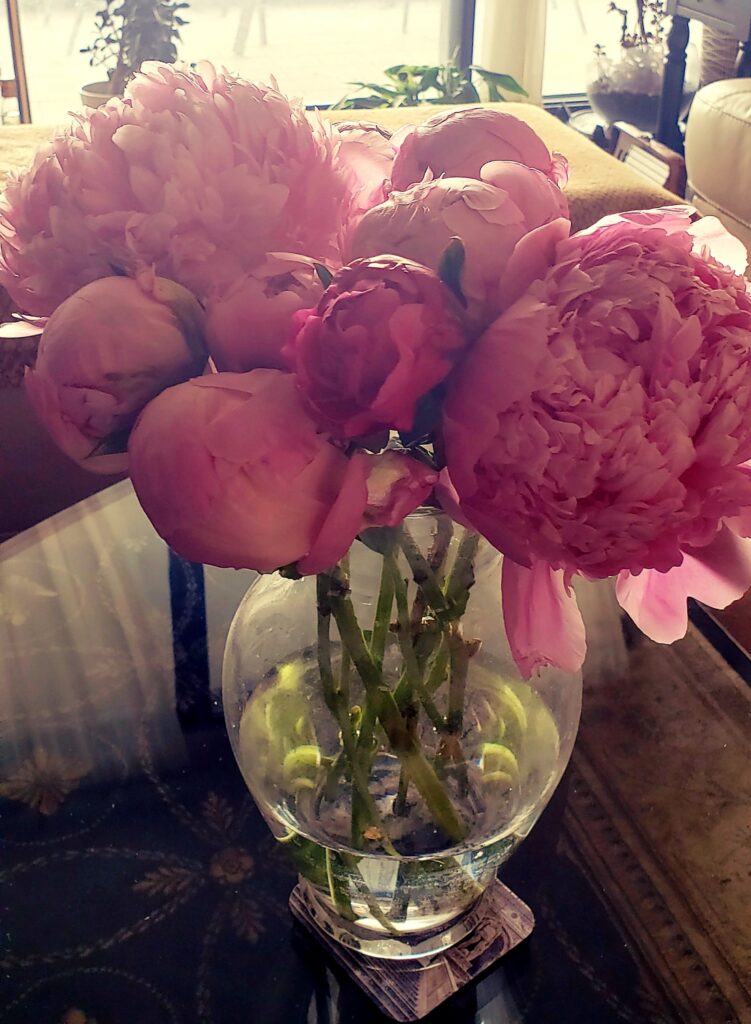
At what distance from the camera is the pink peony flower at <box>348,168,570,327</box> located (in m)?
0.31

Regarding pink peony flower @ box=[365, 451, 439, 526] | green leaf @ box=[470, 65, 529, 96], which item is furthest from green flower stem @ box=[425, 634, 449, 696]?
green leaf @ box=[470, 65, 529, 96]

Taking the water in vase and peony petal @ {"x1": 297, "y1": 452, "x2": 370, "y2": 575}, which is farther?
the water in vase

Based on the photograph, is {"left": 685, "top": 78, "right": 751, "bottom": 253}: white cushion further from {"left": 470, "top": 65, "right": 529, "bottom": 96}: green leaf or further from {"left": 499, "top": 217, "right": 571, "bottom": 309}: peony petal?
{"left": 499, "top": 217, "right": 571, "bottom": 309}: peony petal

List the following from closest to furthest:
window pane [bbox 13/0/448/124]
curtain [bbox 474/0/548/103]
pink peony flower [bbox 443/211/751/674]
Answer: pink peony flower [bbox 443/211/751/674] → curtain [bbox 474/0/548/103] → window pane [bbox 13/0/448/124]

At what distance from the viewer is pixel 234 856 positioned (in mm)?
567

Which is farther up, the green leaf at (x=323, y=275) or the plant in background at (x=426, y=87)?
the green leaf at (x=323, y=275)

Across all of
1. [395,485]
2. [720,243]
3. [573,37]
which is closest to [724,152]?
[573,37]

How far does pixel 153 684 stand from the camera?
0.69 m

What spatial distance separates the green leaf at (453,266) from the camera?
0.99 ft

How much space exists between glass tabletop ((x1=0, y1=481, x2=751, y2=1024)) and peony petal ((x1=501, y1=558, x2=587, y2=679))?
0.77 ft

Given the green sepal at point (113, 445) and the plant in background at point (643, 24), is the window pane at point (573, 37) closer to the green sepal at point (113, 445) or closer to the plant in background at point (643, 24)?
the plant in background at point (643, 24)

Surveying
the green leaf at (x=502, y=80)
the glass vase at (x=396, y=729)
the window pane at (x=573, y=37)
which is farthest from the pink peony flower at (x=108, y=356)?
the window pane at (x=573, y=37)

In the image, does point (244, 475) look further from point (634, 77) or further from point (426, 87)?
point (634, 77)

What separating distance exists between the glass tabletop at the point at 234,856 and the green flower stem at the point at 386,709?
0.12 m
